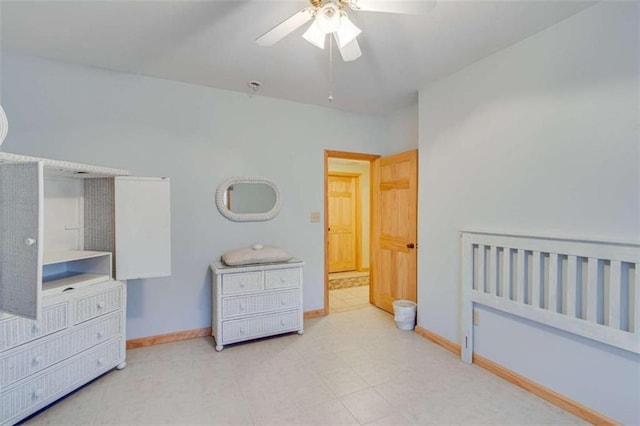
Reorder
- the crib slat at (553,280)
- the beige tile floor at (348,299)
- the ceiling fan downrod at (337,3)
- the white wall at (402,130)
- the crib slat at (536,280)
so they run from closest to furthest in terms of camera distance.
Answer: the ceiling fan downrod at (337,3)
the crib slat at (553,280)
the crib slat at (536,280)
the white wall at (402,130)
the beige tile floor at (348,299)

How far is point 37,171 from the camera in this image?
60.9 inches

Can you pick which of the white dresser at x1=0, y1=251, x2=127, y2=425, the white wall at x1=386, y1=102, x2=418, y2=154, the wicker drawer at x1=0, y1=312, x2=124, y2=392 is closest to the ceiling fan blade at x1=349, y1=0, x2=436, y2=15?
the white wall at x1=386, y1=102, x2=418, y2=154

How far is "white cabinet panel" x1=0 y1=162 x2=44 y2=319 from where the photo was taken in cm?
154

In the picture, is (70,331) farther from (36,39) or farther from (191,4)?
(191,4)

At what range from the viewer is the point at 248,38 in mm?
2133

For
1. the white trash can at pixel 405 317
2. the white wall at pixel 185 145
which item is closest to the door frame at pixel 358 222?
the white wall at pixel 185 145

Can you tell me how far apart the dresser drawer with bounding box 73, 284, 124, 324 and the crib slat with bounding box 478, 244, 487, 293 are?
291 centimetres

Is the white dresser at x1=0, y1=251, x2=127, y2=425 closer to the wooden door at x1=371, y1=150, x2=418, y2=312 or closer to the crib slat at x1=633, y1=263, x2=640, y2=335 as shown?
the wooden door at x1=371, y1=150, x2=418, y2=312

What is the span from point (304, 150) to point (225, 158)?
0.91 metres

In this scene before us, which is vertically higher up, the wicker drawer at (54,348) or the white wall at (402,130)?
the white wall at (402,130)

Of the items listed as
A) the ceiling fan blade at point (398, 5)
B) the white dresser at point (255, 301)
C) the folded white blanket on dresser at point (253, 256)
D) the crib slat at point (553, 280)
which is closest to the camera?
the ceiling fan blade at point (398, 5)

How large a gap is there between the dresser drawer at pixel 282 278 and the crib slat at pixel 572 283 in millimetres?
2132

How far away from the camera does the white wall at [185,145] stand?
2.47 m

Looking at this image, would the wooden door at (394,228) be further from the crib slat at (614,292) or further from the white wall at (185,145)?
the crib slat at (614,292)
